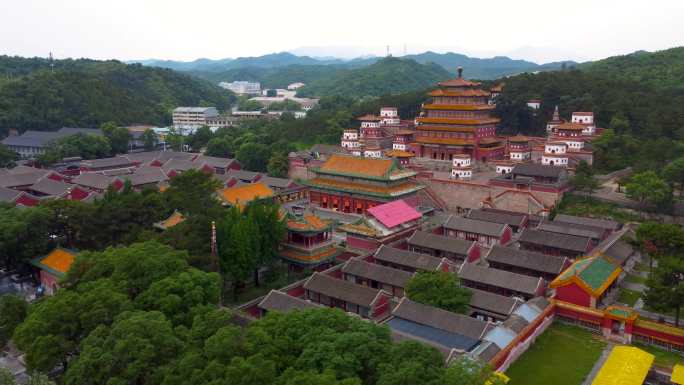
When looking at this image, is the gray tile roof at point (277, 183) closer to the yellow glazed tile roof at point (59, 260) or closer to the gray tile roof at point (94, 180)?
the gray tile roof at point (94, 180)

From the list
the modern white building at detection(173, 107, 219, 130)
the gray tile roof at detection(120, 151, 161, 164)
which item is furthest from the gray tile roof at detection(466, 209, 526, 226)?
the modern white building at detection(173, 107, 219, 130)

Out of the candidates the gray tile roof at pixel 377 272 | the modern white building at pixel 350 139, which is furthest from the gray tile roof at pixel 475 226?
the modern white building at pixel 350 139

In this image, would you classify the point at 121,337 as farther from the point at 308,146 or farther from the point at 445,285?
the point at 308,146

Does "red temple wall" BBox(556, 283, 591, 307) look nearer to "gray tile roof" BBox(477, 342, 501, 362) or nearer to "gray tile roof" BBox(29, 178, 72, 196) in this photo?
"gray tile roof" BBox(477, 342, 501, 362)

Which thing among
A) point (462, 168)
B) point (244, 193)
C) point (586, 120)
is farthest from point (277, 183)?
point (586, 120)

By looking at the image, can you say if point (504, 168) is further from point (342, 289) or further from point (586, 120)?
point (342, 289)

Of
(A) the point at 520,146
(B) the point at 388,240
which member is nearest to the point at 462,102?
(A) the point at 520,146
